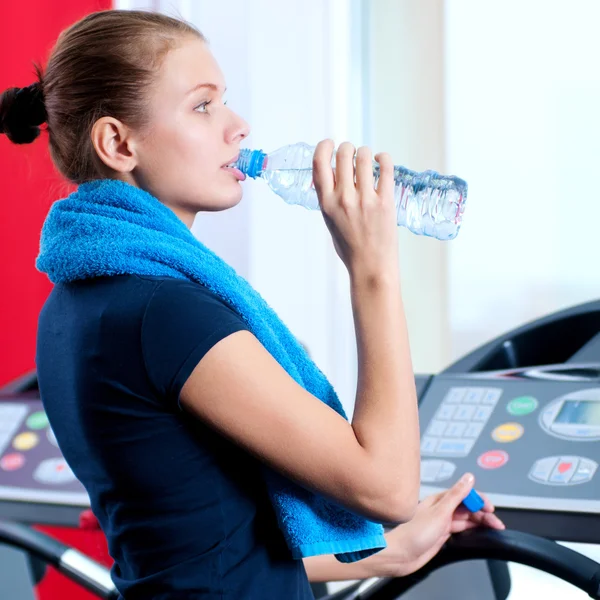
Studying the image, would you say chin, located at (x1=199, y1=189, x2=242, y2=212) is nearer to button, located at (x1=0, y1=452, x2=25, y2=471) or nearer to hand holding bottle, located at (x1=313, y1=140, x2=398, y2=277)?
hand holding bottle, located at (x1=313, y1=140, x2=398, y2=277)

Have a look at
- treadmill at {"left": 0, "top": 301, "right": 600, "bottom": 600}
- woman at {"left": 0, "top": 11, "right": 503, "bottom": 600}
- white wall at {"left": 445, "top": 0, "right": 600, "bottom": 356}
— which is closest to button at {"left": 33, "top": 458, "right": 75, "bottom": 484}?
treadmill at {"left": 0, "top": 301, "right": 600, "bottom": 600}

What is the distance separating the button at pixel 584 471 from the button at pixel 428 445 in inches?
7.7

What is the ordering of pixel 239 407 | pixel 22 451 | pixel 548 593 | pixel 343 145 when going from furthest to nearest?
pixel 22 451
pixel 548 593
pixel 343 145
pixel 239 407

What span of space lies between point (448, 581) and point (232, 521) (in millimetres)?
681

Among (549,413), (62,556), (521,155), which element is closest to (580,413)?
(549,413)

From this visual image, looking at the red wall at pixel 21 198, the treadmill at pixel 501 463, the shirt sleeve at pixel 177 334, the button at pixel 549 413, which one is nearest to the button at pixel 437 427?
the treadmill at pixel 501 463

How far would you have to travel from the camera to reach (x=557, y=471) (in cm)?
109

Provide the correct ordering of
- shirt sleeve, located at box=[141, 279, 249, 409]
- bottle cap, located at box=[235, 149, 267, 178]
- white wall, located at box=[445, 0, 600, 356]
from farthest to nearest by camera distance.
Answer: white wall, located at box=[445, 0, 600, 356] → bottle cap, located at box=[235, 149, 267, 178] → shirt sleeve, located at box=[141, 279, 249, 409]

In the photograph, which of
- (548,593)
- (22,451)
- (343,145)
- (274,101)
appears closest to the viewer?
(343,145)

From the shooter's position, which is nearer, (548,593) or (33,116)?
(33,116)

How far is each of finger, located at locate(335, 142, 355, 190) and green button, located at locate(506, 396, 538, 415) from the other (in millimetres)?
520

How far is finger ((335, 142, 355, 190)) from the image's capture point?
0.82 meters

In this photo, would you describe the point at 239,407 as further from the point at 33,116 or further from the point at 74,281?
the point at 33,116

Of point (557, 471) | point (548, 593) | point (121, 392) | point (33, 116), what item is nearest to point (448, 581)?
point (548, 593)
